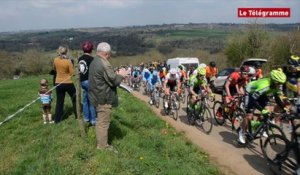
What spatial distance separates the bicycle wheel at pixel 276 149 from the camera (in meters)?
6.73

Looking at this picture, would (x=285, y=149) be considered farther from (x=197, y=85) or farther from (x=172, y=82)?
(x=172, y=82)

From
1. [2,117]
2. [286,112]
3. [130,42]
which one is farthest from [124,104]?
[130,42]

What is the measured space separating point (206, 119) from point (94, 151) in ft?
16.5

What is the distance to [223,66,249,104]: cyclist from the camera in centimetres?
1070

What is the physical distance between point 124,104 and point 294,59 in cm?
752

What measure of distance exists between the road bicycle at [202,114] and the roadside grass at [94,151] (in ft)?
3.79

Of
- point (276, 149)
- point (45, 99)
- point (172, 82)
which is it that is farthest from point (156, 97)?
point (276, 149)

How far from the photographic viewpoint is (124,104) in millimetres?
15117

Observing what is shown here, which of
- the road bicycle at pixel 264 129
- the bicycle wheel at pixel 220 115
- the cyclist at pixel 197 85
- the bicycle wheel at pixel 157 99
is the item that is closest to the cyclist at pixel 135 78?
the bicycle wheel at pixel 157 99

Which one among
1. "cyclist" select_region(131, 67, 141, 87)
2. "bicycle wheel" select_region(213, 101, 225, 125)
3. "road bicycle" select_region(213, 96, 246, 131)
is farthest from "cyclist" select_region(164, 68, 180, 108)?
"cyclist" select_region(131, 67, 141, 87)

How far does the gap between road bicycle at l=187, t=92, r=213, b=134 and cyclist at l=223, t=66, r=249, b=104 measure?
70cm

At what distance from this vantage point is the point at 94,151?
720cm

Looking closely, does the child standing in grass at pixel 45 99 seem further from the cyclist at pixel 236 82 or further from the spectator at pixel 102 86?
the cyclist at pixel 236 82

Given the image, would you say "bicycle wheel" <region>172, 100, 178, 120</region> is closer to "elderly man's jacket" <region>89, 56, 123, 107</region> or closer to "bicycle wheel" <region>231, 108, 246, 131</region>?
"bicycle wheel" <region>231, 108, 246, 131</region>
